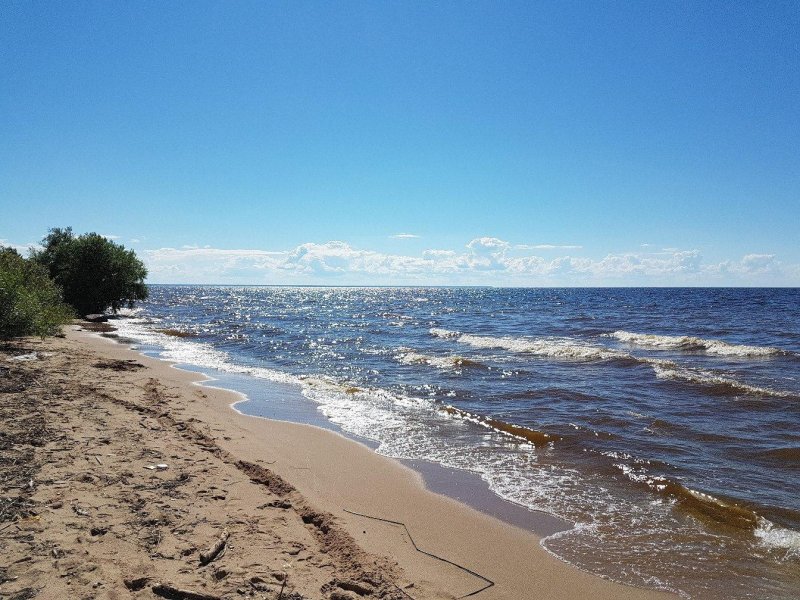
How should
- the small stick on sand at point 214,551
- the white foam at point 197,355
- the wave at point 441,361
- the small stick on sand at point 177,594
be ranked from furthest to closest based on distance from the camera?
the wave at point 441,361 < the white foam at point 197,355 < the small stick on sand at point 214,551 < the small stick on sand at point 177,594

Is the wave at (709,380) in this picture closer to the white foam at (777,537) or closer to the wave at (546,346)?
the wave at (546,346)

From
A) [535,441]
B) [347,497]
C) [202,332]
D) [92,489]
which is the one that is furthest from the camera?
[202,332]

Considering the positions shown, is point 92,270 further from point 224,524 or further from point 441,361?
point 224,524

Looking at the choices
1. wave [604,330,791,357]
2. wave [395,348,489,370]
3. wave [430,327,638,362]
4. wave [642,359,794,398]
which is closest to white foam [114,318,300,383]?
wave [395,348,489,370]

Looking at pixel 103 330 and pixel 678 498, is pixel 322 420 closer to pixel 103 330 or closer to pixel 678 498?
pixel 678 498

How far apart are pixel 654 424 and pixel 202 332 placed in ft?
95.0

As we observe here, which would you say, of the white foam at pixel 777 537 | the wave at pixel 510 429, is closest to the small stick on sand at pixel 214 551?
the white foam at pixel 777 537

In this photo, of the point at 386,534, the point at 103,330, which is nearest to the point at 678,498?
the point at 386,534

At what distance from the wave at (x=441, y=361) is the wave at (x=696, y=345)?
1181 centimetres

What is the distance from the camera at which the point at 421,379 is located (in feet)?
51.8

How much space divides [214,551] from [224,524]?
1.95ft

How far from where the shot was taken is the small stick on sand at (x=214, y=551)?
3955 mm

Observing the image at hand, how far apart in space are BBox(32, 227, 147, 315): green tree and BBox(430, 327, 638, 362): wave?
23.9 m


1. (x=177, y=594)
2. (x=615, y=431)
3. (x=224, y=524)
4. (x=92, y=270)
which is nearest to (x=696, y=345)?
(x=615, y=431)
